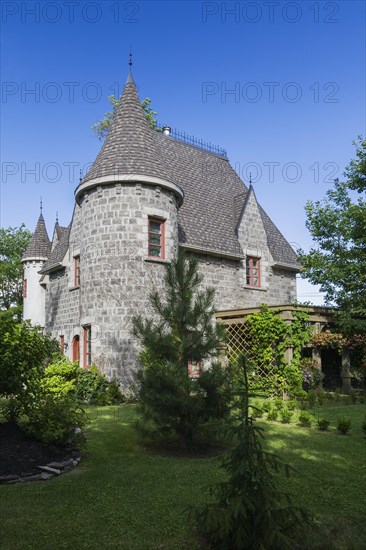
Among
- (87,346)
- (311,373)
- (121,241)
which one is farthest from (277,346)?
(87,346)

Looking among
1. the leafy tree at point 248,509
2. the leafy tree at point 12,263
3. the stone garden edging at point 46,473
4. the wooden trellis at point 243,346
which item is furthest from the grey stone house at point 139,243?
the leafy tree at point 12,263

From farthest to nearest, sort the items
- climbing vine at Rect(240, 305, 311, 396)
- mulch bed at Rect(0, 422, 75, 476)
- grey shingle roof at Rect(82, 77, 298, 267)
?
grey shingle roof at Rect(82, 77, 298, 267), climbing vine at Rect(240, 305, 311, 396), mulch bed at Rect(0, 422, 75, 476)

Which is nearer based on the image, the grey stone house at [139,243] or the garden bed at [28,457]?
the garden bed at [28,457]

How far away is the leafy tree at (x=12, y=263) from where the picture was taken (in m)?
41.3

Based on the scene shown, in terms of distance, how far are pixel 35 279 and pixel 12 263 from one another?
49.7ft

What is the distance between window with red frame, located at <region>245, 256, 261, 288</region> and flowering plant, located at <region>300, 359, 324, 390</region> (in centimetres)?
581

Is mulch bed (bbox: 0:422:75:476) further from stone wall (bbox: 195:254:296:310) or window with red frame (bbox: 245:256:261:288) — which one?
window with red frame (bbox: 245:256:261:288)

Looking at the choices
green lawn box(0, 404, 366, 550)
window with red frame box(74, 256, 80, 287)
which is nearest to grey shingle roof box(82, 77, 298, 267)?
window with red frame box(74, 256, 80, 287)

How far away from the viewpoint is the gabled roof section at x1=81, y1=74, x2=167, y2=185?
16.4 meters

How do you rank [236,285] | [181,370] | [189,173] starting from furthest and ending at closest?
[189,173]
[236,285]
[181,370]

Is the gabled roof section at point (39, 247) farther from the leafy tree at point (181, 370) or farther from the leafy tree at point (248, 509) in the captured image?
the leafy tree at point (248, 509)

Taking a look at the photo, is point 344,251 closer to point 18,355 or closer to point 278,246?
point 278,246

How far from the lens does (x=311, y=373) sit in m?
15.9

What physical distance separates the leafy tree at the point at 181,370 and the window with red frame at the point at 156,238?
7619 millimetres
